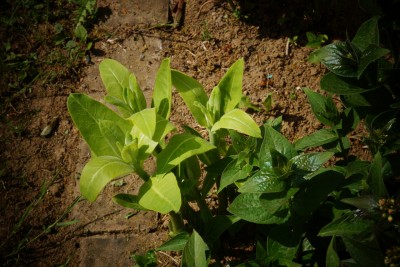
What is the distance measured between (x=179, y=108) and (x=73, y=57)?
1054 millimetres

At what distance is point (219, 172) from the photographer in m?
1.92

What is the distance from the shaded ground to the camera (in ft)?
7.96

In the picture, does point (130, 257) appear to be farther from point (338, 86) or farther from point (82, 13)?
point (82, 13)

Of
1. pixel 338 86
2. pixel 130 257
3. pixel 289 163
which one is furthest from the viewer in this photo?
pixel 130 257

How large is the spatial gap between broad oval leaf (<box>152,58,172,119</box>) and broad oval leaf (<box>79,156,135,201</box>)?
1.24 ft

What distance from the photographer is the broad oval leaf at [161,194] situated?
1.54m

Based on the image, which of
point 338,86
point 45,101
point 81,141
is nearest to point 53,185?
point 81,141

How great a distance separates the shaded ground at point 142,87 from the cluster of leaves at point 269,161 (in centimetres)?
67

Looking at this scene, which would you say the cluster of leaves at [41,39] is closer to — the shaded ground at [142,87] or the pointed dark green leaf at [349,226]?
the shaded ground at [142,87]

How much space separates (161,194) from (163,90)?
0.51 m

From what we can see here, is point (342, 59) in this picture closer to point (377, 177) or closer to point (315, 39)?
point (377, 177)

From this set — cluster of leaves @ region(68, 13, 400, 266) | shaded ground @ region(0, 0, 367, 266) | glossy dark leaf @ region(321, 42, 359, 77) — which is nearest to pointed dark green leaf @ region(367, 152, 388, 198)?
cluster of leaves @ region(68, 13, 400, 266)

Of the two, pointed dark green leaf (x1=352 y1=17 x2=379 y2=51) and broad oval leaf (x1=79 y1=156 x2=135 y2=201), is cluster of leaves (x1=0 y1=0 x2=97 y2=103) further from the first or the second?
pointed dark green leaf (x1=352 y1=17 x2=379 y2=51)

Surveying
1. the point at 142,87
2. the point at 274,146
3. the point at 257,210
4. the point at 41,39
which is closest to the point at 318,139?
the point at 274,146
